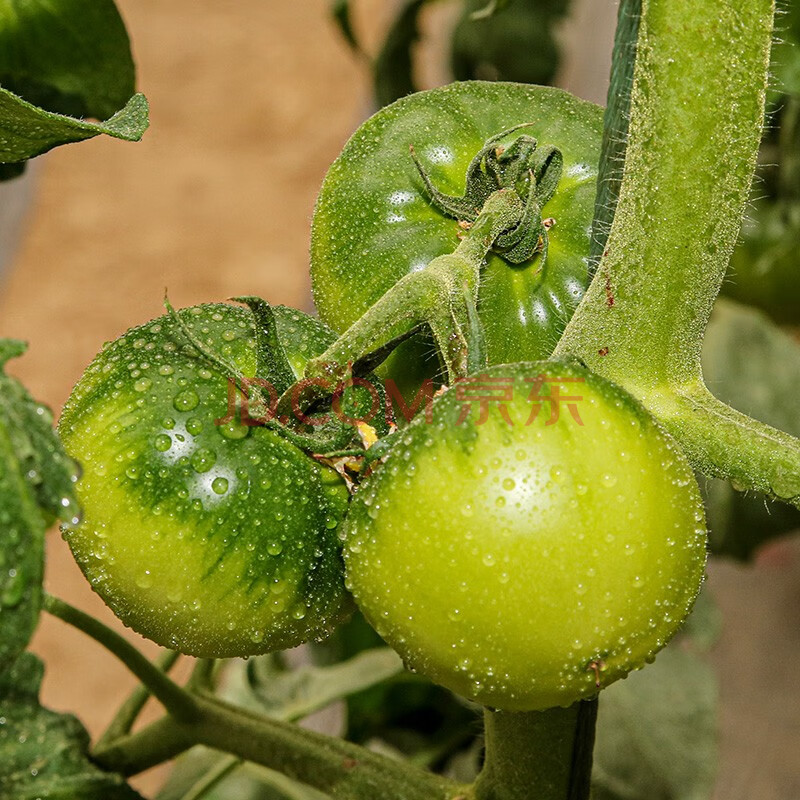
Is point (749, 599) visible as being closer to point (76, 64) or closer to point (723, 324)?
point (723, 324)

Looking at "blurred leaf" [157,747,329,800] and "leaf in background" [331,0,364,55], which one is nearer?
"blurred leaf" [157,747,329,800]

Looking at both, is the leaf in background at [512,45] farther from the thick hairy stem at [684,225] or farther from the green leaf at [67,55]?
the thick hairy stem at [684,225]

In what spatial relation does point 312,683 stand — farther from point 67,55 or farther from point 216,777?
point 67,55

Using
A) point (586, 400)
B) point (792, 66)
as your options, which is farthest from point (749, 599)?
point (586, 400)

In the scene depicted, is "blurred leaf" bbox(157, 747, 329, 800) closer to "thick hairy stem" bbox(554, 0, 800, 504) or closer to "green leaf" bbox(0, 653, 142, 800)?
"green leaf" bbox(0, 653, 142, 800)

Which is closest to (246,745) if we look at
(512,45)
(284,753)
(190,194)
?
(284,753)

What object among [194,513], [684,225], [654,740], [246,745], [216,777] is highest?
[684,225]

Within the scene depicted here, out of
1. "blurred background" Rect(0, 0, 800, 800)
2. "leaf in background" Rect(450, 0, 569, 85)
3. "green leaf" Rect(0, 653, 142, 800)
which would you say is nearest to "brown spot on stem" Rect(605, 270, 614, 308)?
"green leaf" Rect(0, 653, 142, 800)
